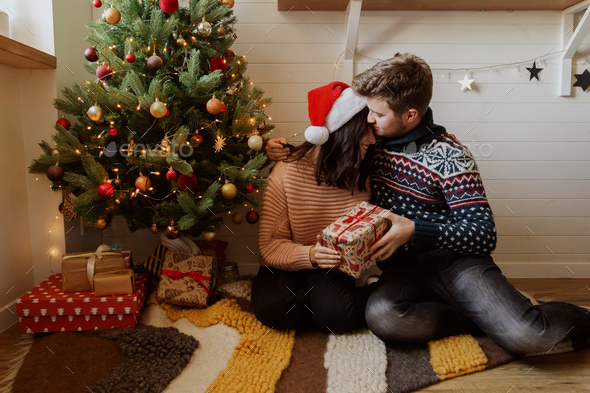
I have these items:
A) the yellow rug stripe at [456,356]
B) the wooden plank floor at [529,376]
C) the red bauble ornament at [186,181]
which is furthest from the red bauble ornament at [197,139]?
the yellow rug stripe at [456,356]

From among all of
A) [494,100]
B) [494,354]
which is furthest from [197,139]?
[494,100]

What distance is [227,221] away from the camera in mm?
1901

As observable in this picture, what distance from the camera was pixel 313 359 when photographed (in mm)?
1174

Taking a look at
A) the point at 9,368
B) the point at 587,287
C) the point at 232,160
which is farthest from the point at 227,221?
the point at 587,287

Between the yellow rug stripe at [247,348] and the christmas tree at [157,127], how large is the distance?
0.32 m

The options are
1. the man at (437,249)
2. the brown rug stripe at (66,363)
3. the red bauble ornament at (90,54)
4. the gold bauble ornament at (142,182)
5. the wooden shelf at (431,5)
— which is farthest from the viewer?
the wooden shelf at (431,5)

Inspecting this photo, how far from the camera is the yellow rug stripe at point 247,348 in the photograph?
104cm

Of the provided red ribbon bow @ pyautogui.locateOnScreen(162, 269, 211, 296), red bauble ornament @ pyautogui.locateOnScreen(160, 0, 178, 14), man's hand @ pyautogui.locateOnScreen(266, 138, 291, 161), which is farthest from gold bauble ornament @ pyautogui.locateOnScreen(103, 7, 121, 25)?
red ribbon bow @ pyautogui.locateOnScreen(162, 269, 211, 296)

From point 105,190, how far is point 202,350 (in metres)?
0.59

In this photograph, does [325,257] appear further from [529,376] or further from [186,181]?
[529,376]

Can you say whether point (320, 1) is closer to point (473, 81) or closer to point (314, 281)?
point (473, 81)

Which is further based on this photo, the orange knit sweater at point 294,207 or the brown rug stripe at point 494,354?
the orange knit sweater at point 294,207

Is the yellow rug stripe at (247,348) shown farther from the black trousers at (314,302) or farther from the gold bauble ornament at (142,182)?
the gold bauble ornament at (142,182)

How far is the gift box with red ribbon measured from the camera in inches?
43.8
